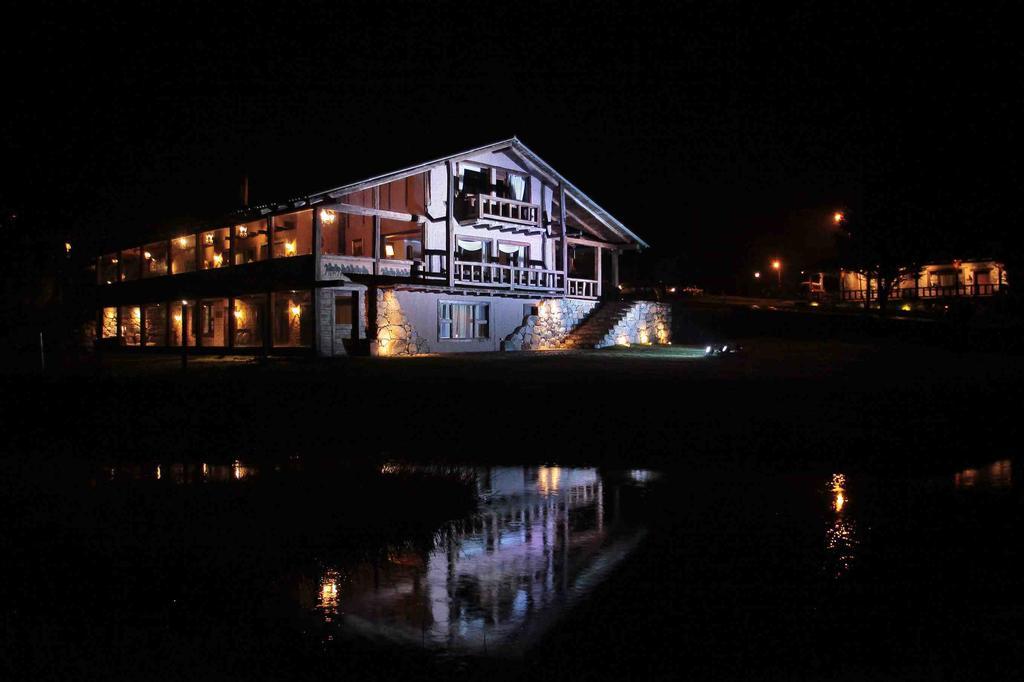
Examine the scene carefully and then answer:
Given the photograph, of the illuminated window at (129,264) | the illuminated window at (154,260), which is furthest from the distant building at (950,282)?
the illuminated window at (129,264)

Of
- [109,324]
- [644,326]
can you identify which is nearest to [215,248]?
[109,324]

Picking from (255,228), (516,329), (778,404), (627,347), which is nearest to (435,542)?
(778,404)

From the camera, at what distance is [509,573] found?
5.85 meters

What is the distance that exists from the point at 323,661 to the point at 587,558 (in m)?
2.48

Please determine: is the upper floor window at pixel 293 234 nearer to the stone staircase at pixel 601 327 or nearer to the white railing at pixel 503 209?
the white railing at pixel 503 209

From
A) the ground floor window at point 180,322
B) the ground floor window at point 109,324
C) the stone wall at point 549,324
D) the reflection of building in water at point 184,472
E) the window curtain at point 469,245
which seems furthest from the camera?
the ground floor window at point 109,324

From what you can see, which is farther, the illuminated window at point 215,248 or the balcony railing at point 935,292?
the balcony railing at point 935,292

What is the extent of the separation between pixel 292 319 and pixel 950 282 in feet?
181

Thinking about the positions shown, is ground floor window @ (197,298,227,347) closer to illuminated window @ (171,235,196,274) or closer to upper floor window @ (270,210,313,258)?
illuminated window @ (171,235,196,274)

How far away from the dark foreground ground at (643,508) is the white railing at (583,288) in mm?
17397

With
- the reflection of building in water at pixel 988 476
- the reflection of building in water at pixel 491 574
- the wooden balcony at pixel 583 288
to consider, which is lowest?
the reflection of building in water at pixel 491 574

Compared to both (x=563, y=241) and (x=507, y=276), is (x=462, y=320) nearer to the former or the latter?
(x=507, y=276)

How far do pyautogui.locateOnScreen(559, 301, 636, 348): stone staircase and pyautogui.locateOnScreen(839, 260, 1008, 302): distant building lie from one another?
30.8 metres

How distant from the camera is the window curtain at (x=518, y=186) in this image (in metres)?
34.1
